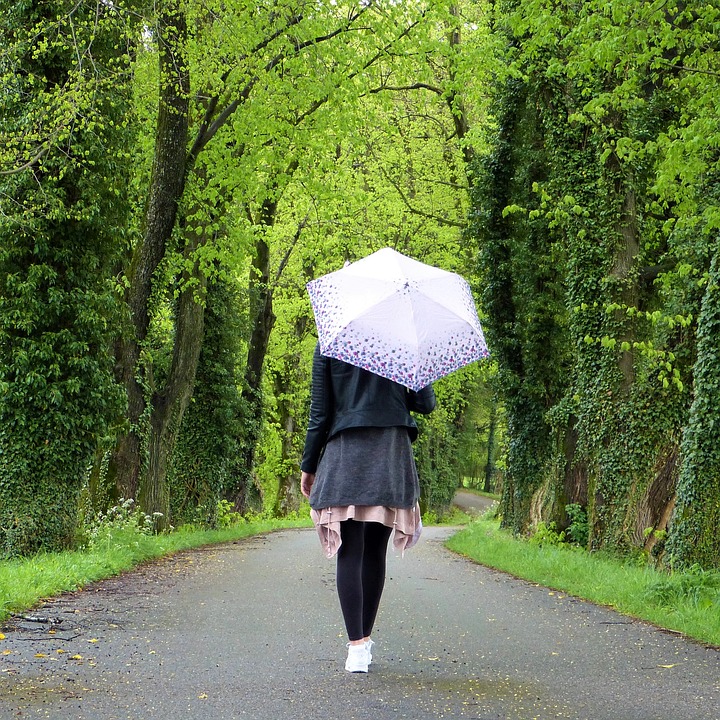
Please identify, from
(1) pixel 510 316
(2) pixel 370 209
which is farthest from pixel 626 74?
(2) pixel 370 209

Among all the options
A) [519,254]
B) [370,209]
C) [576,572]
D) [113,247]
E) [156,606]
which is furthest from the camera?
[370,209]

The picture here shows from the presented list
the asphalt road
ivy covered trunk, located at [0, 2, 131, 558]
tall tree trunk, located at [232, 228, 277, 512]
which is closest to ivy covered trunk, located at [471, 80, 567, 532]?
tall tree trunk, located at [232, 228, 277, 512]

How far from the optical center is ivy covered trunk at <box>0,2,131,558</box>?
11383 mm

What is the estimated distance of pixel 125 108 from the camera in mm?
12570

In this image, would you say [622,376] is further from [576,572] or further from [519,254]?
[519,254]

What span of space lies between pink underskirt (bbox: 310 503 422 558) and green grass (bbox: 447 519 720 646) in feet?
9.03

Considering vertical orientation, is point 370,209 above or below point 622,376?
above

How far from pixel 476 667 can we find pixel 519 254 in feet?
47.7

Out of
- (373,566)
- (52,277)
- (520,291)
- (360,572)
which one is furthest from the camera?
(520,291)

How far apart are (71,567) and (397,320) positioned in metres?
5.96

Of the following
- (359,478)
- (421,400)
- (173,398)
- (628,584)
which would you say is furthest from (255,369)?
(359,478)

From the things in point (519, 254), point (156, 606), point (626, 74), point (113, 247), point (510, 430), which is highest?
point (626, 74)

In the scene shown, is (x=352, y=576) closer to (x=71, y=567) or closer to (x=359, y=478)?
(x=359, y=478)

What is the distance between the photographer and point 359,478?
18.5 feet
